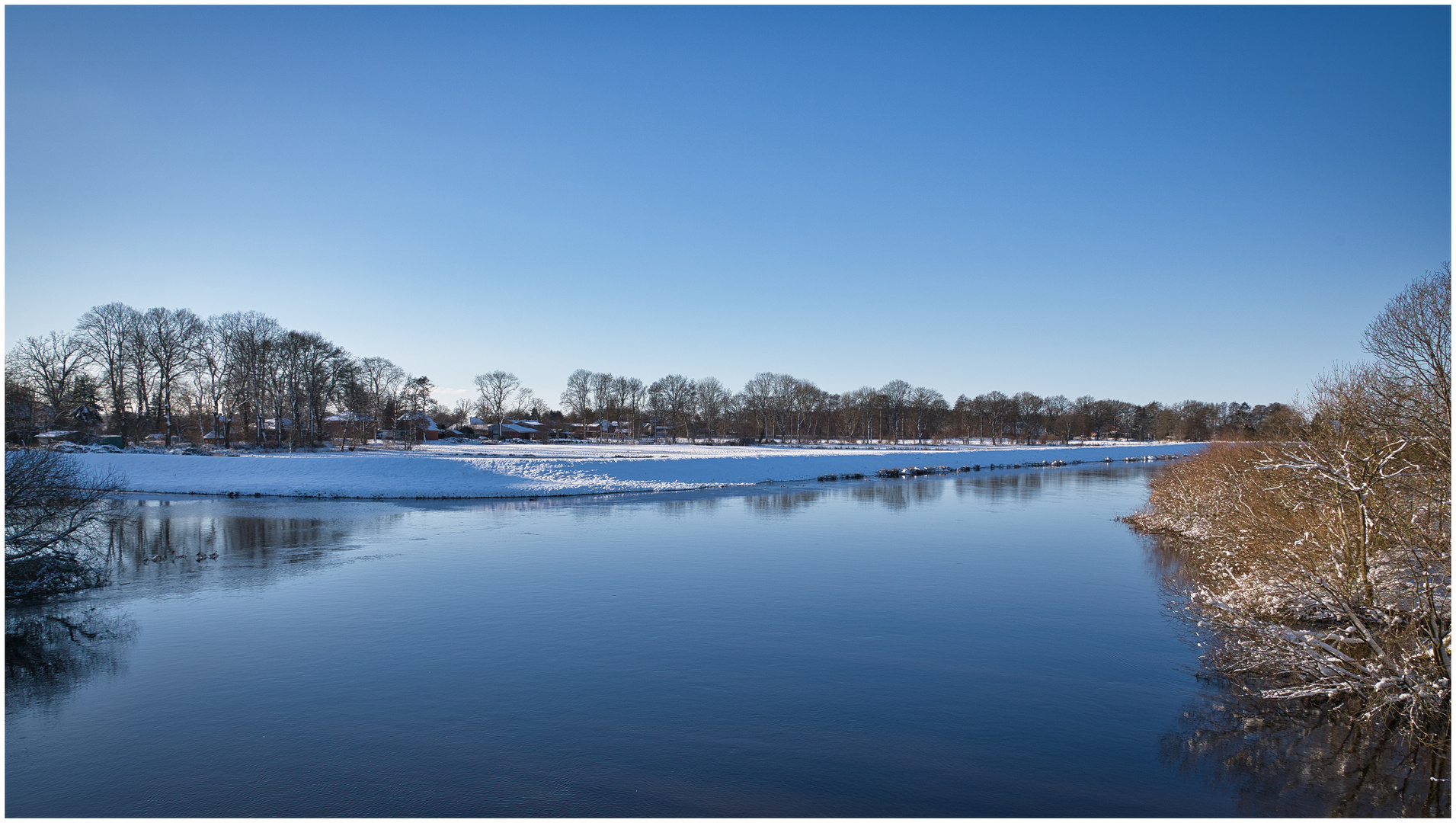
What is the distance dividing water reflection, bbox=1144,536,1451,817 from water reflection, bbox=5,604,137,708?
13.5 metres

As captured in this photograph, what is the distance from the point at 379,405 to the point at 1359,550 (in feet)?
328

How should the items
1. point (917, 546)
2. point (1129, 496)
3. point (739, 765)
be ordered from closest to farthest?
point (739, 765), point (917, 546), point (1129, 496)

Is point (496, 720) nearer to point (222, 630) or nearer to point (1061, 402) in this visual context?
point (222, 630)

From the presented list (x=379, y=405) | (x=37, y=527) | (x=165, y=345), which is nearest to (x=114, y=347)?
(x=165, y=345)

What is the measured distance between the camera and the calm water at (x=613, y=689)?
734 centimetres

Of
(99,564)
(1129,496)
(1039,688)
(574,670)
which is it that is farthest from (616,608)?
(1129,496)

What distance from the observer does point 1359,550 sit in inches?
392

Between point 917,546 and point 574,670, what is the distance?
13.2 m

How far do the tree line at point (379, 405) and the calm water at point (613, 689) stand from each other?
9160 millimetres

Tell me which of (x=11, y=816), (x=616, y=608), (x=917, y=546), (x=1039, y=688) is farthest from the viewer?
(x=917, y=546)

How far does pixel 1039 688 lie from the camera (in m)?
10.1

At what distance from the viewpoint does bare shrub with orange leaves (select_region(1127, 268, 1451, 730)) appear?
27.5ft

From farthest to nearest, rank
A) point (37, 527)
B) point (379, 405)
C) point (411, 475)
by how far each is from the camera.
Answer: point (379, 405), point (411, 475), point (37, 527)

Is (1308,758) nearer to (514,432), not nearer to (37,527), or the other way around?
(37,527)
